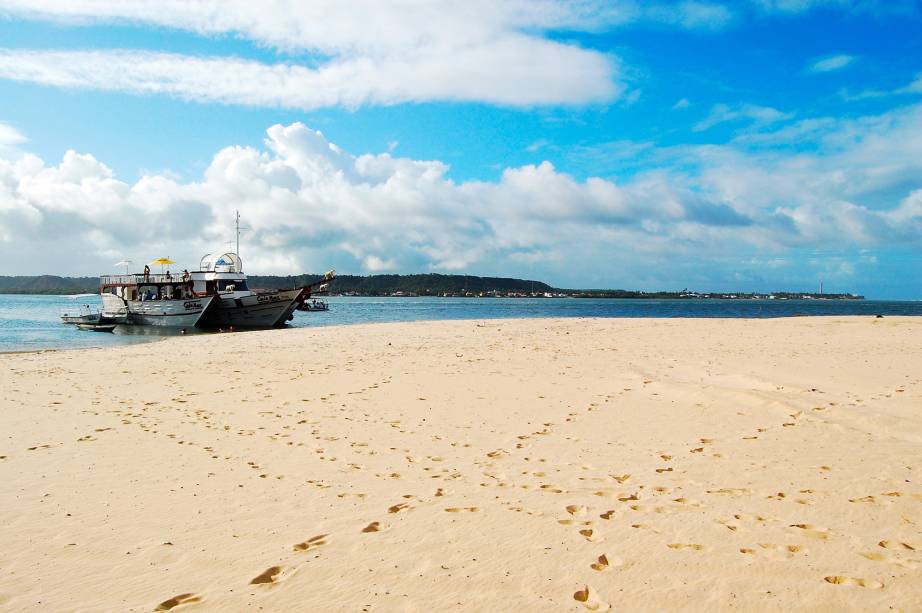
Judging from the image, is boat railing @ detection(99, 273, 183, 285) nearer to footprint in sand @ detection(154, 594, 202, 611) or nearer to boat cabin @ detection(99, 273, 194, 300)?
boat cabin @ detection(99, 273, 194, 300)

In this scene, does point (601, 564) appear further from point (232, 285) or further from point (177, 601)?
point (232, 285)

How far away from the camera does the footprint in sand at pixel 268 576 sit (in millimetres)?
4062

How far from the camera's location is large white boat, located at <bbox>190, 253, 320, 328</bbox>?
42.7 meters

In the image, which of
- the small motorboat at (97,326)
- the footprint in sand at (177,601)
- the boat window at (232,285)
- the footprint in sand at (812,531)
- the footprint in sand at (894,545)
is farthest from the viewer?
the boat window at (232,285)

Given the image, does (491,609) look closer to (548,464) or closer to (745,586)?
(745,586)

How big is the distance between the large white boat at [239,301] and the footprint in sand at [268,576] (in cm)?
4086

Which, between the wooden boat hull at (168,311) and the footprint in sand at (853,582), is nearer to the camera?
the footprint in sand at (853,582)

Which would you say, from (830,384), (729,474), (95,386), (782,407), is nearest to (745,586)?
(729,474)

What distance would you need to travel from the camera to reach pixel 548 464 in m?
6.77

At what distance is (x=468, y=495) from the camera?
5727 mm

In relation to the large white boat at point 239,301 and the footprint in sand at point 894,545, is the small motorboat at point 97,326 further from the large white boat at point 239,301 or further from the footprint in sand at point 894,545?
the footprint in sand at point 894,545

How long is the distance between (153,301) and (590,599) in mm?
46831

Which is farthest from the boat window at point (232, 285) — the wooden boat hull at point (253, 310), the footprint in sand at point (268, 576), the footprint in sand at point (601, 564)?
the footprint in sand at point (601, 564)

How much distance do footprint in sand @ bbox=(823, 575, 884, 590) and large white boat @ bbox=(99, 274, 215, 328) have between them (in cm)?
4276
